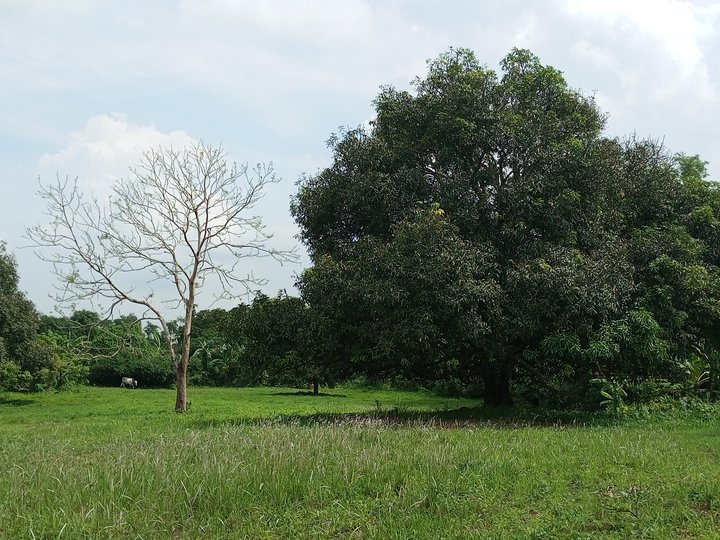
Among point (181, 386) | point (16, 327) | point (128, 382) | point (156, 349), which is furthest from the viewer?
point (156, 349)

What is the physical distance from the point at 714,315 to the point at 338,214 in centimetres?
884

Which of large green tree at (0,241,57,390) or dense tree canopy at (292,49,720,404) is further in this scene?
large green tree at (0,241,57,390)

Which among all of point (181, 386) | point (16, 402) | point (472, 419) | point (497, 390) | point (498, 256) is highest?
point (498, 256)

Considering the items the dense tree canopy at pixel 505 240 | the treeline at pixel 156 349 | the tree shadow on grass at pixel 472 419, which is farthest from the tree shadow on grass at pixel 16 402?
the dense tree canopy at pixel 505 240

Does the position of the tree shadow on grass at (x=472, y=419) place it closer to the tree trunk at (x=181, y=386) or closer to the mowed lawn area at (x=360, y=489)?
the mowed lawn area at (x=360, y=489)

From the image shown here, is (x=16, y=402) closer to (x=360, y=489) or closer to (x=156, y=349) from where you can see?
(x=156, y=349)

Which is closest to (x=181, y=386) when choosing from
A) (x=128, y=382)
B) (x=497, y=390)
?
(x=497, y=390)

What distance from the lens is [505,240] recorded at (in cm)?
1359

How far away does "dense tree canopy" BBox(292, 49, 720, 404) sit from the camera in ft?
38.9

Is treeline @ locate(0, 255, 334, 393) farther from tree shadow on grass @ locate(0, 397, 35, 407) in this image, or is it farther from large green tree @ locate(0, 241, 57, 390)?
tree shadow on grass @ locate(0, 397, 35, 407)

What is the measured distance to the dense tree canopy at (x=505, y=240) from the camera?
38.9ft

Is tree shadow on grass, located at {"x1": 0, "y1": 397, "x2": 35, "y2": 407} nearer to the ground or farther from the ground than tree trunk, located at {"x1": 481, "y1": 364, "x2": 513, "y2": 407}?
nearer to the ground

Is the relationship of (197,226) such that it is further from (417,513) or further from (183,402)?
(417,513)

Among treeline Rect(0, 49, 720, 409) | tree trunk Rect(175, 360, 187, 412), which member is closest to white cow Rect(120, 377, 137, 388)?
tree trunk Rect(175, 360, 187, 412)
